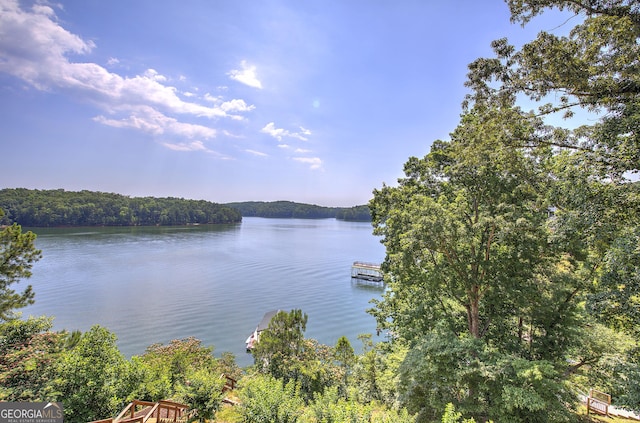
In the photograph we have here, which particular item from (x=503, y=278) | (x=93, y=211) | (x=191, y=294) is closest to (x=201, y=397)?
(x=503, y=278)

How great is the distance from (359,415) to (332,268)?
38965 millimetres

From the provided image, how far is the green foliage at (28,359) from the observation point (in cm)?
704

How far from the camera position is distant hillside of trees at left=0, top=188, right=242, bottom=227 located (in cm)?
7438

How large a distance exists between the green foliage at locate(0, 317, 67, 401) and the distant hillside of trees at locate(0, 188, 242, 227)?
226 feet

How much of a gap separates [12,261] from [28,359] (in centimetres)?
293

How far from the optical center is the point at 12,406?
5781 mm

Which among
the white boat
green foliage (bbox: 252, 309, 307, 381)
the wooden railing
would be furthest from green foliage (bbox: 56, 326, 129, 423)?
the wooden railing

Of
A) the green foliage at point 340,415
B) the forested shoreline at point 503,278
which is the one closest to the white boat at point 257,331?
the forested shoreline at point 503,278

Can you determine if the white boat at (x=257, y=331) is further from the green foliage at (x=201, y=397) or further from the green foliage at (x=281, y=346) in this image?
the green foliage at (x=201, y=397)

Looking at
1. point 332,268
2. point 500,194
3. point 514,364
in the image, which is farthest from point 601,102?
point 332,268

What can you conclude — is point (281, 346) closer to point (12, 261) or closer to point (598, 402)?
point (12, 261)

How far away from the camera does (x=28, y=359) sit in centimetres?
791

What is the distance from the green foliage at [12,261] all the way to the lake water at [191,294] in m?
10.1

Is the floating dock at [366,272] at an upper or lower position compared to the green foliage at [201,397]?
lower
